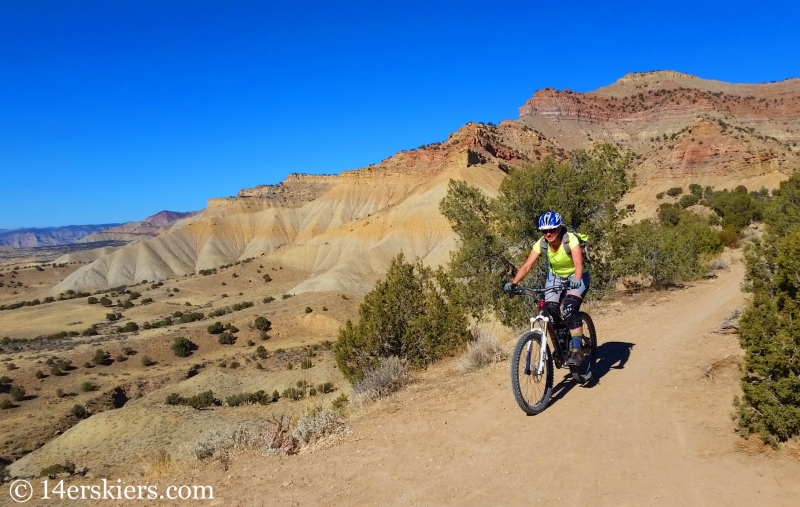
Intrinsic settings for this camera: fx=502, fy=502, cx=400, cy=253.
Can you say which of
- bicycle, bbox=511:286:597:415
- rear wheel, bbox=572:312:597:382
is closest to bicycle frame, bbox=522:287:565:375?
bicycle, bbox=511:286:597:415

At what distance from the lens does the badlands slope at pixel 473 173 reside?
63656mm

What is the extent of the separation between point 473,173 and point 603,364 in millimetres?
71222

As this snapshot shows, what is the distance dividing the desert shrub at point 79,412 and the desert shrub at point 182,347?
12564 mm

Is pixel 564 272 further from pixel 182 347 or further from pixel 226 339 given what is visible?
pixel 226 339

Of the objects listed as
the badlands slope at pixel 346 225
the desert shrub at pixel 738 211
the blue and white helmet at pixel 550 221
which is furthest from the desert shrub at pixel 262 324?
the blue and white helmet at pixel 550 221

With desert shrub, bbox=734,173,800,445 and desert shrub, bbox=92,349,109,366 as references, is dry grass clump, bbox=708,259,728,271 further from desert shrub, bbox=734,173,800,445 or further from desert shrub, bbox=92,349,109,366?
desert shrub, bbox=92,349,109,366

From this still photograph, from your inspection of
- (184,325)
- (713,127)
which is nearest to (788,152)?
(713,127)

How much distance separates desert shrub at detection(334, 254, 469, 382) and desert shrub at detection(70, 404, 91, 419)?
71.6 feet

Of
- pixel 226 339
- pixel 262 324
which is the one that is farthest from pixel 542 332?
pixel 262 324

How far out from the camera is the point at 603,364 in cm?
823

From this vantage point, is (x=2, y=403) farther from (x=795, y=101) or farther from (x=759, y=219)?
(x=795, y=101)

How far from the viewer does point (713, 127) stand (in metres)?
66.8

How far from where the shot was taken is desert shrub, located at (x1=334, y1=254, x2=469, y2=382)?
51.5ft

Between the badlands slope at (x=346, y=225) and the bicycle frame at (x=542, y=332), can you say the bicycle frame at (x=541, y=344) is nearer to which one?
the bicycle frame at (x=542, y=332)
